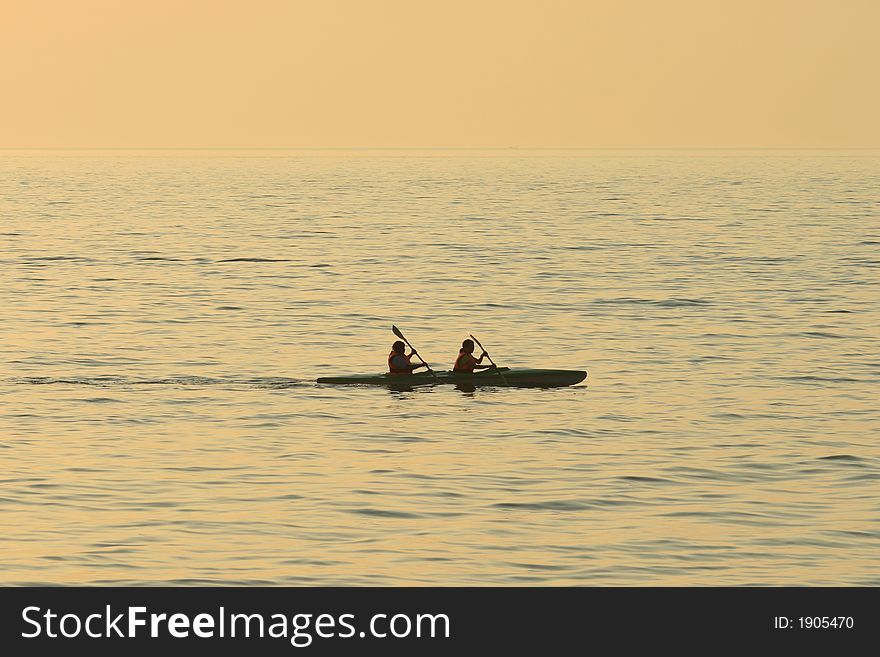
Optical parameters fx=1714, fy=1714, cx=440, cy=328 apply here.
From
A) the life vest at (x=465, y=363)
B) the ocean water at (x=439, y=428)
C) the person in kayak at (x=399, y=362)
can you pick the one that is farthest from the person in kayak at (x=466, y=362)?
the person in kayak at (x=399, y=362)

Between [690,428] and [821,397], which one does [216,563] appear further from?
[821,397]

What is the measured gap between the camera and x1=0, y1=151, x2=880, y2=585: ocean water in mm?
17969

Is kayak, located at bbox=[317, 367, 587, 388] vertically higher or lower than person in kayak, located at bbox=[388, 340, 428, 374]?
lower

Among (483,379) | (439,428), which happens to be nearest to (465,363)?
(483,379)

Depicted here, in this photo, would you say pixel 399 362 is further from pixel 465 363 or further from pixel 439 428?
pixel 439 428

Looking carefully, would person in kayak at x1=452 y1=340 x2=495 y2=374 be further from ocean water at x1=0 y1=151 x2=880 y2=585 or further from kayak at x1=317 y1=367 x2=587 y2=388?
ocean water at x1=0 y1=151 x2=880 y2=585

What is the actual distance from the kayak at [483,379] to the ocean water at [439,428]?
0.75 feet

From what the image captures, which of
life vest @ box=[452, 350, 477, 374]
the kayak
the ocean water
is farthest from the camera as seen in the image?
life vest @ box=[452, 350, 477, 374]

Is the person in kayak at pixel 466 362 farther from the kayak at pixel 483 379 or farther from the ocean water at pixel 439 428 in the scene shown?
the ocean water at pixel 439 428

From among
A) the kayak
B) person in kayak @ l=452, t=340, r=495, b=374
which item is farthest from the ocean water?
person in kayak @ l=452, t=340, r=495, b=374

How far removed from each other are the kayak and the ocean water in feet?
0.75

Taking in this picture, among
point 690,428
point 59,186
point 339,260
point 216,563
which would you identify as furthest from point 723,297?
point 59,186

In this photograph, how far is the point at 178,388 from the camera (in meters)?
30.2

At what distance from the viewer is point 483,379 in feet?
98.7
